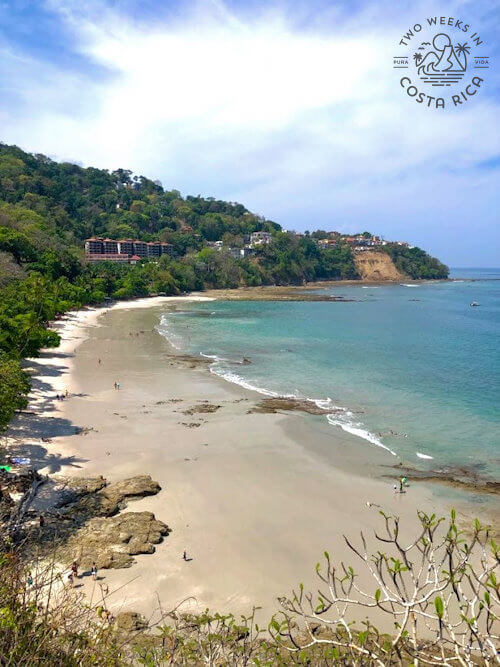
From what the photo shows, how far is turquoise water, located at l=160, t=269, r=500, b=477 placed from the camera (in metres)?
22.5

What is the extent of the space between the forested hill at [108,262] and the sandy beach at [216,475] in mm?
3637

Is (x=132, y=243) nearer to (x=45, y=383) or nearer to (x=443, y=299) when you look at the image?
(x=443, y=299)

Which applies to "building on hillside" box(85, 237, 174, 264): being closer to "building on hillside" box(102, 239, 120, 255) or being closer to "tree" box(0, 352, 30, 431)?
"building on hillside" box(102, 239, 120, 255)

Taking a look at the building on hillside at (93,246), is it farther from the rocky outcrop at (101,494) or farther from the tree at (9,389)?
the rocky outcrop at (101,494)

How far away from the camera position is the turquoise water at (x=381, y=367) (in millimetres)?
22453

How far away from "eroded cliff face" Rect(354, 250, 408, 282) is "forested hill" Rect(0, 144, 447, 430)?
3.04 m

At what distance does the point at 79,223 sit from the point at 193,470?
120 meters

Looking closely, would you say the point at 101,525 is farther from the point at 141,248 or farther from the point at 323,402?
the point at 141,248

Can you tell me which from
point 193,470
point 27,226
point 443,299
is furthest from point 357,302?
point 193,470

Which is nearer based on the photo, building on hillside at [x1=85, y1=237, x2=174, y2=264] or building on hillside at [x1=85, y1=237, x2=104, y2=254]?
building on hillside at [x1=85, y1=237, x2=104, y2=254]

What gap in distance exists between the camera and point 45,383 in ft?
94.5

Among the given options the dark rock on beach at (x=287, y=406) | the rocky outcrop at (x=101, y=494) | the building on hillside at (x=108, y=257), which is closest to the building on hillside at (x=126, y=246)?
the building on hillside at (x=108, y=257)

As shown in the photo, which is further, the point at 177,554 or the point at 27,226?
the point at 27,226

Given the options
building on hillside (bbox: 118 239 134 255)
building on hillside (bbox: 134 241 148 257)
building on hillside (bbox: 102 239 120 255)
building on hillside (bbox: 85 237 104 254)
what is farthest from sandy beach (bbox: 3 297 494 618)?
building on hillside (bbox: 134 241 148 257)
